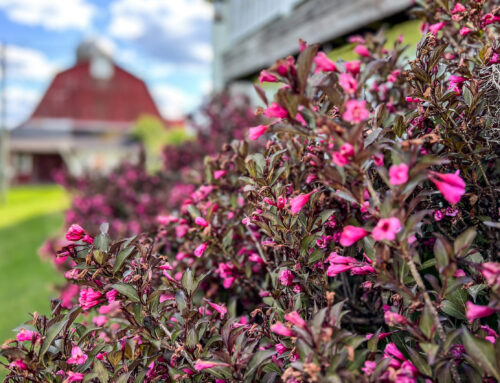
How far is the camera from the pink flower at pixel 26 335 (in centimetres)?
109

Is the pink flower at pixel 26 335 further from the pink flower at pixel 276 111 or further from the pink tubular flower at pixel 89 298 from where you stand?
the pink flower at pixel 276 111

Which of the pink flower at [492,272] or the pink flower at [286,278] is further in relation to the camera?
the pink flower at [286,278]

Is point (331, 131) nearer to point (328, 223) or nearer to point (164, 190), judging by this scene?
point (328, 223)

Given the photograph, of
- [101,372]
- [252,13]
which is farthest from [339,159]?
[252,13]

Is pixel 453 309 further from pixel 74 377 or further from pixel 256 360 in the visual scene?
pixel 74 377

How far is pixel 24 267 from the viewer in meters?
6.80

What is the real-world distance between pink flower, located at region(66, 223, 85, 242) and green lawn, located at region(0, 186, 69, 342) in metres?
0.56

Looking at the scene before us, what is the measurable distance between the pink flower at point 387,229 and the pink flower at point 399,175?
0.07 meters

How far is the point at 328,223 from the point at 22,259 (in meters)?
7.14

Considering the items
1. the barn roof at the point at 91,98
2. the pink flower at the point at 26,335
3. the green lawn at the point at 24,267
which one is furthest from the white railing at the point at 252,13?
the barn roof at the point at 91,98

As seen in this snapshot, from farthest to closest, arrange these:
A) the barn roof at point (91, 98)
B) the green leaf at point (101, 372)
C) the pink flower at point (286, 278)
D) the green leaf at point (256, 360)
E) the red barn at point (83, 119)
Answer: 1. the barn roof at point (91, 98)
2. the red barn at point (83, 119)
3. the pink flower at point (286, 278)
4. the green leaf at point (101, 372)
5. the green leaf at point (256, 360)

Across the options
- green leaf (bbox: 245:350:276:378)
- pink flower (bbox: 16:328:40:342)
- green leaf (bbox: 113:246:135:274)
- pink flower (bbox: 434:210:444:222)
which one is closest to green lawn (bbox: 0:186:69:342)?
pink flower (bbox: 16:328:40:342)

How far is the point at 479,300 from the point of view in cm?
135

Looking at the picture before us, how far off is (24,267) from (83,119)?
22484mm
